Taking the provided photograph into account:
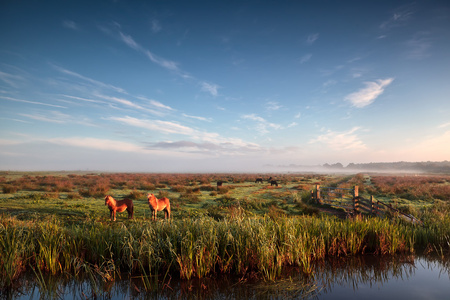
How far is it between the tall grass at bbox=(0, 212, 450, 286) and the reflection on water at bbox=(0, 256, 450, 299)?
299 millimetres

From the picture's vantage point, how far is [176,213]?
15.1 metres

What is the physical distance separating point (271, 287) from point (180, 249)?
9.16 feet

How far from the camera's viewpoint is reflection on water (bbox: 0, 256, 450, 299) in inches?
206

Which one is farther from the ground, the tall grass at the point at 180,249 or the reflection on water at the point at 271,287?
the tall grass at the point at 180,249

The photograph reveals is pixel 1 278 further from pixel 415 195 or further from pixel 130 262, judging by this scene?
pixel 415 195

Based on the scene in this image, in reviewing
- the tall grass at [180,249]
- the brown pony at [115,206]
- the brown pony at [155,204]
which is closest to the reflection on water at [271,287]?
the tall grass at [180,249]

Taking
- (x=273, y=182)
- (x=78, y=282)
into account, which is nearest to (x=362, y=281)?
(x=78, y=282)

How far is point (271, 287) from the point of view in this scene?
18.2 feet

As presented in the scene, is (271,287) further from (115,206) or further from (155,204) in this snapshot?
(115,206)

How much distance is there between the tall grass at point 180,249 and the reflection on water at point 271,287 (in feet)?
0.98

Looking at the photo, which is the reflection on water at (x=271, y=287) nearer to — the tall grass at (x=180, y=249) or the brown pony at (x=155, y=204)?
the tall grass at (x=180, y=249)

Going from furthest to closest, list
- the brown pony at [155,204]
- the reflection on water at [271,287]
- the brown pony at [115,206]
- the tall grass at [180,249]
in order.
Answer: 1. the brown pony at [155,204]
2. the brown pony at [115,206]
3. the tall grass at [180,249]
4. the reflection on water at [271,287]

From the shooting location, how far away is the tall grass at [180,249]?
608 cm

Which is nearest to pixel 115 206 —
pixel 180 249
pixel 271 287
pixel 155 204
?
pixel 155 204
